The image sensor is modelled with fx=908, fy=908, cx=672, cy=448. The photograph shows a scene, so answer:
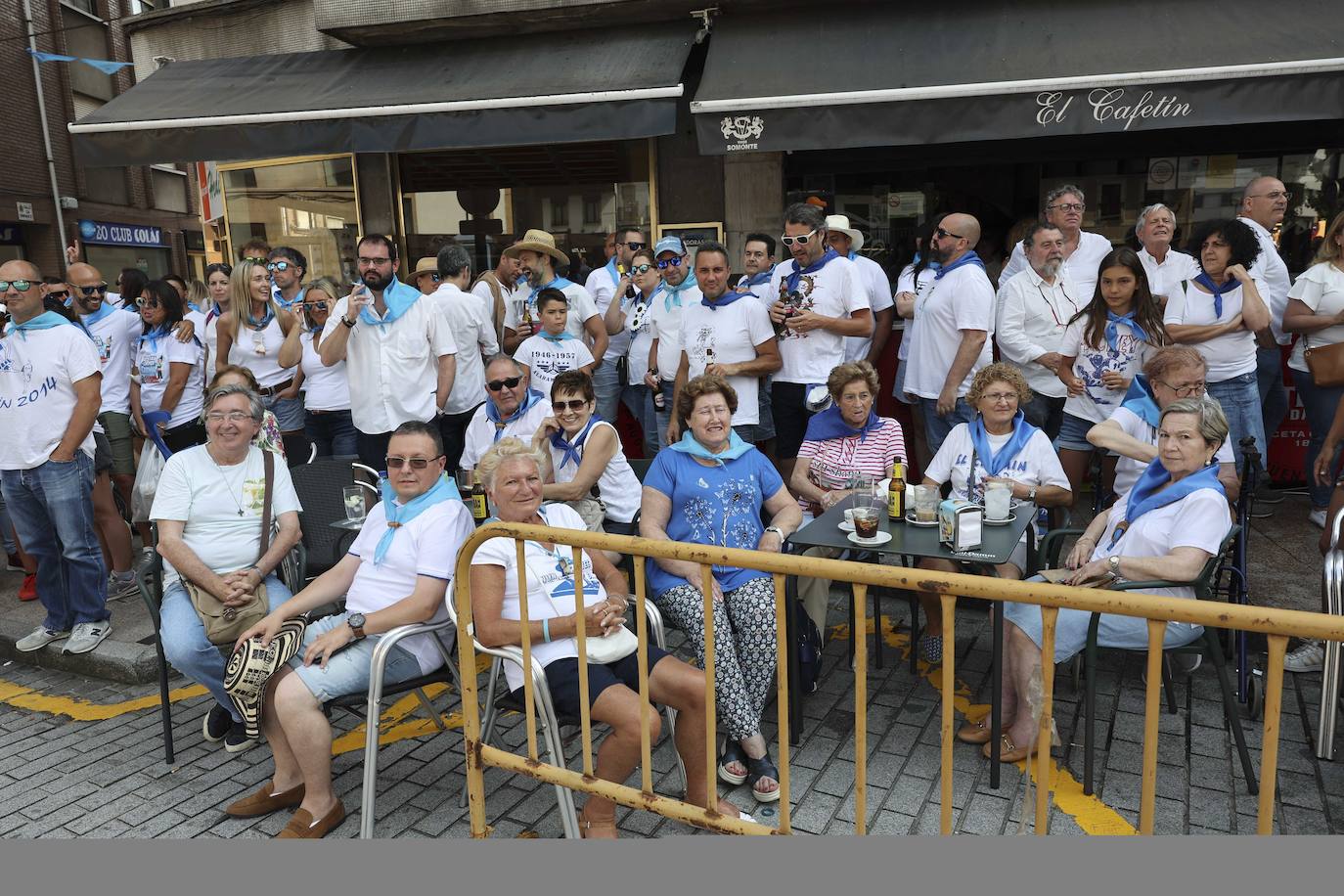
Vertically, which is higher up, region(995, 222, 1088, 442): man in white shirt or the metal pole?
the metal pole

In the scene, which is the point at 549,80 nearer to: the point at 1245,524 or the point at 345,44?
the point at 345,44

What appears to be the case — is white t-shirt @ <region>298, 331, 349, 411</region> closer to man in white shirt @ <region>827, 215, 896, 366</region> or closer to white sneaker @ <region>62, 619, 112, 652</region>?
white sneaker @ <region>62, 619, 112, 652</region>

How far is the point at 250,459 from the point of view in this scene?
3.98m

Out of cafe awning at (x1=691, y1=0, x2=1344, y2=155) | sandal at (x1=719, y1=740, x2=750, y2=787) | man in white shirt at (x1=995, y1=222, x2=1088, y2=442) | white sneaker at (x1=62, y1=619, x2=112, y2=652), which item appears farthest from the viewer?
cafe awning at (x1=691, y1=0, x2=1344, y2=155)

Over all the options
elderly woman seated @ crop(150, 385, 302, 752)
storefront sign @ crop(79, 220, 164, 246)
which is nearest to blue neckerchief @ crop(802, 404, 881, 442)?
elderly woman seated @ crop(150, 385, 302, 752)

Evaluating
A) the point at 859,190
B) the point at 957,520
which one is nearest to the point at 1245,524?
the point at 957,520

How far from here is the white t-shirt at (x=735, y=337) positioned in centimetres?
524

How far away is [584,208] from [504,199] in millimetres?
868

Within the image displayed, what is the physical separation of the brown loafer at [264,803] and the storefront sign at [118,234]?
2009cm

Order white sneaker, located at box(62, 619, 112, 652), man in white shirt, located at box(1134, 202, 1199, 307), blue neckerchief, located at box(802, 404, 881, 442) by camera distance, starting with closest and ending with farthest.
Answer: blue neckerchief, located at box(802, 404, 881, 442) < white sneaker, located at box(62, 619, 112, 652) < man in white shirt, located at box(1134, 202, 1199, 307)

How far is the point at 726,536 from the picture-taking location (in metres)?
3.79

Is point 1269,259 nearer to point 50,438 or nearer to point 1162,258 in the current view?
point 1162,258

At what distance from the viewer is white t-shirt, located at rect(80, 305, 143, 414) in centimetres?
597

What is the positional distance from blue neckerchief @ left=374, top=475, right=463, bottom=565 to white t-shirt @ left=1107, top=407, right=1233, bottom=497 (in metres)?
3.00
